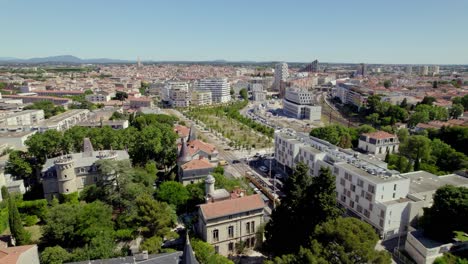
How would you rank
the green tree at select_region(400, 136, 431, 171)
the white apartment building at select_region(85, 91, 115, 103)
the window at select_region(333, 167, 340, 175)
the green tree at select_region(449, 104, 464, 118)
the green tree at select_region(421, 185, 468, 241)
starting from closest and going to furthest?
1. the green tree at select_region(421, 185, 468, 241)
2. the window at select_region(333, 167, 340, 175)
3. the green tree at select_region(400, 136, 431, 171)
4. the green tree at select_region(449, 104, 464, 118)
5. the white apartment building at select_region(85, 91, 115, 103)

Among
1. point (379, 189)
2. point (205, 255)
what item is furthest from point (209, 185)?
point (379, 189)

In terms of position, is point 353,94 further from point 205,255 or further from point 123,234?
point 205,255

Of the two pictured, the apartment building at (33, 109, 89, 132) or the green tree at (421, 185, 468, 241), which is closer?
the green tree at (421, 185, 468, 241)

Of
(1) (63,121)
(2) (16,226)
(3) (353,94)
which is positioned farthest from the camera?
(3) (353,94)

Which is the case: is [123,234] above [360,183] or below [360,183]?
below

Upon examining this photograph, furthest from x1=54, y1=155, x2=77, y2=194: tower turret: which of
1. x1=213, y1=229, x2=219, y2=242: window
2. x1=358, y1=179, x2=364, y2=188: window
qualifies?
x1=358, y1=179, x2=364, y2=188: window

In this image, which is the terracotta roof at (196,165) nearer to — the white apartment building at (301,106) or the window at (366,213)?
the window at (366,213)

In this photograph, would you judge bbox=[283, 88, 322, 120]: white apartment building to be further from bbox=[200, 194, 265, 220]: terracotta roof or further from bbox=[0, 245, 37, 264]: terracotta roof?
bbox=[0, 245, 37, 264]: terracotta roof
